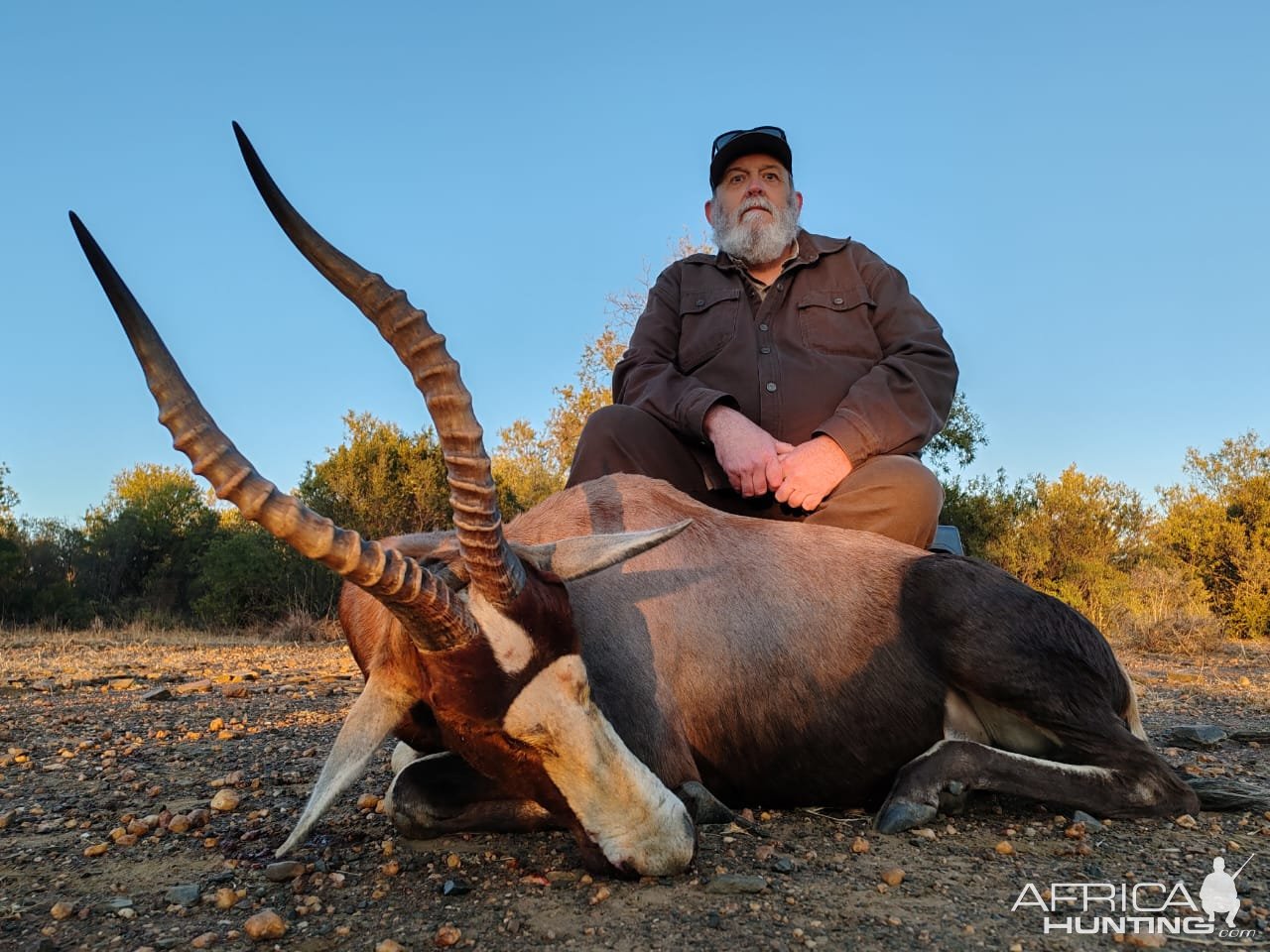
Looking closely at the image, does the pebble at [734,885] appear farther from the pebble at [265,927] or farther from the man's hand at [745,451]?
the man's hand at [745,451]

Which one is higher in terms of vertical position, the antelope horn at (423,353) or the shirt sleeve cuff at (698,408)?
the shirt sleeve cuff at (698,408)

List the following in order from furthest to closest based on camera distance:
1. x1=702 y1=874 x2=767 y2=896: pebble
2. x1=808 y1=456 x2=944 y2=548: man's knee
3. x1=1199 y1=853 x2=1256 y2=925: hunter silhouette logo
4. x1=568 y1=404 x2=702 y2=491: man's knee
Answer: x1=568 y1=404 x2=702 y2=491: man's knee < x1=808 y1=456 x2=944 y2=548: man's knee < x1=702 y1=874 x2=767 y2=896: pebble < x1=1199 y1=853 x2=1256 y2=925: hunter silhouette logo

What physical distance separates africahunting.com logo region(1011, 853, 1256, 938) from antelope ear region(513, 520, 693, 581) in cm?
141

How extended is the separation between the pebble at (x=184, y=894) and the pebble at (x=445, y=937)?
795 mm

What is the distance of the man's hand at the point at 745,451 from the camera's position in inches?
176

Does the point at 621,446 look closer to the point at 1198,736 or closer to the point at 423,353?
the point at 423,353

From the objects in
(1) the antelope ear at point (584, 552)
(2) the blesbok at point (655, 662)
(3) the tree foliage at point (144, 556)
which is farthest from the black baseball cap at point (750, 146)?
(3) the tree foliage at point (144, 556)

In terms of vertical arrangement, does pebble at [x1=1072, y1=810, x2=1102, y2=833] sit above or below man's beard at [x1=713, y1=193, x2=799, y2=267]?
below

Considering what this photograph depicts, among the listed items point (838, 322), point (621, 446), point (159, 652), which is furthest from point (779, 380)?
point (159, 652)

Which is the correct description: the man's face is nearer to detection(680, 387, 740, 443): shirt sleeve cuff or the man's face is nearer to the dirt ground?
detection(680, 387, 740, 443): shirt sleeve cuff

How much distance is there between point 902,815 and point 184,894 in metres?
2.23

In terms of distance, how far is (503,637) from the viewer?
8.75 feet

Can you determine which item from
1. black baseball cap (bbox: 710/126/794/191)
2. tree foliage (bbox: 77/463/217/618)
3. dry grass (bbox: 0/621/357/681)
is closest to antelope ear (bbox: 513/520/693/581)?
black baseball cap (bbox: 710/126/794/191)

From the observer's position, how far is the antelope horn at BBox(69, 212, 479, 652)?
2.32 meters
